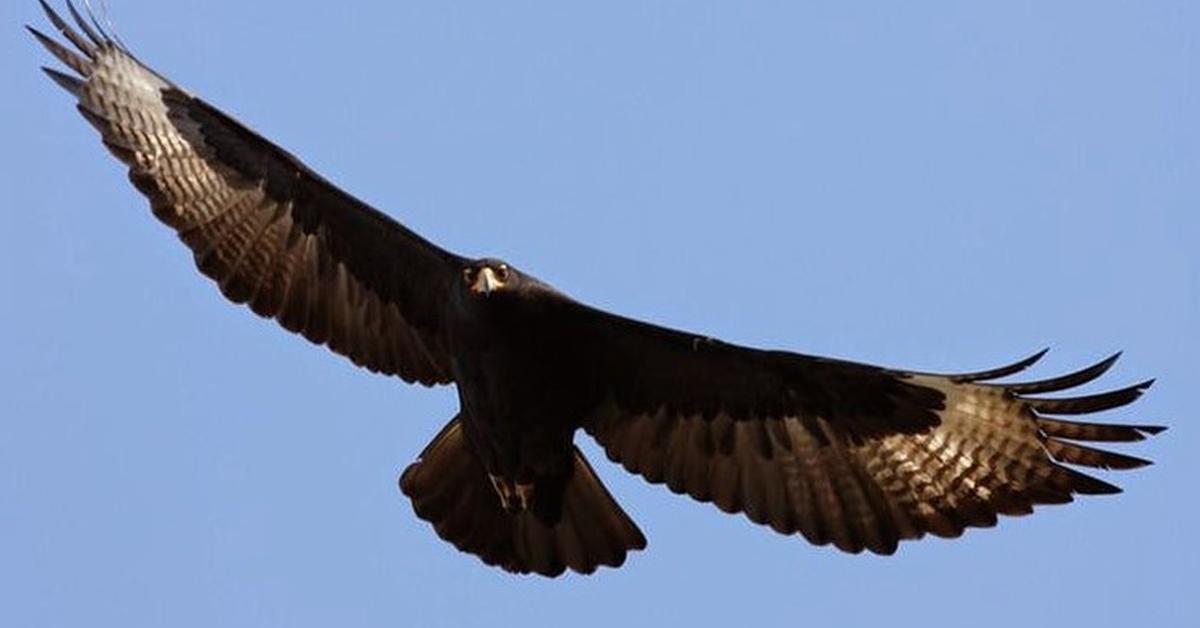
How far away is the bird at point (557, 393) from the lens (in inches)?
571

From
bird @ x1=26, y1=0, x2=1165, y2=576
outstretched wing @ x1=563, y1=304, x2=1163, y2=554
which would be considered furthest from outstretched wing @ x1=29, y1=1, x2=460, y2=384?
outstretched wing @ x1=563, y1=304, x2=1163, y2=554

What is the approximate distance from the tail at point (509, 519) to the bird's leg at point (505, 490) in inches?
5.3

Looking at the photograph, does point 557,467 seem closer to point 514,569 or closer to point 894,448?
point 514,569

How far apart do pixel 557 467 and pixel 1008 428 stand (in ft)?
7.19

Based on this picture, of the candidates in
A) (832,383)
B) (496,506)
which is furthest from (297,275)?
(832,383)

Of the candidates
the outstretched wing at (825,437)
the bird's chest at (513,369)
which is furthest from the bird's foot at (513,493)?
the outstretched wing at (825,437)

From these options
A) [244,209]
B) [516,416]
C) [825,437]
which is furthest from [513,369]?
[244,209]

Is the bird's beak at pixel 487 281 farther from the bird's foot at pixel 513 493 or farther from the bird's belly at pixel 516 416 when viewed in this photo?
the bird's foot at pixel 513 493

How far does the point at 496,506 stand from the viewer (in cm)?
1525

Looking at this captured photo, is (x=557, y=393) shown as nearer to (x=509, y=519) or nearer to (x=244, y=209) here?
(x=509, y=519)

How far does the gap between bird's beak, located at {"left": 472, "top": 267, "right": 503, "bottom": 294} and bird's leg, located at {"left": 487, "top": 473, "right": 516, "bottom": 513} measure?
115cm

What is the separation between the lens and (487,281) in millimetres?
14203

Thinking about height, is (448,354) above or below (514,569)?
above

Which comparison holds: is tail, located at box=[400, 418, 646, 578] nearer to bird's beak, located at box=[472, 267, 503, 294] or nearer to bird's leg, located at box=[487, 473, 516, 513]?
bird's leg, located at box=[487, 473, 516, 513]
